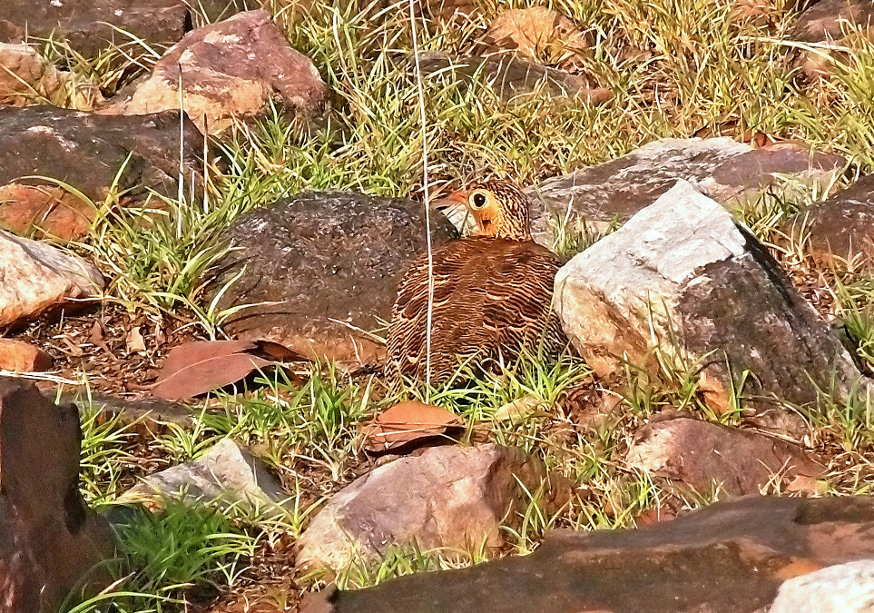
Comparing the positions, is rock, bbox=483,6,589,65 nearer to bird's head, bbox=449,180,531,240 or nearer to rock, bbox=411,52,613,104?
rock, bbox=411,52,613,104

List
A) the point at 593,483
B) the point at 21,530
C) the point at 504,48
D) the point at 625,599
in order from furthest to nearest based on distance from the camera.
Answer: the point at 504,48 < the point at 593,483 < the point at 21,530 < the point at 625,599

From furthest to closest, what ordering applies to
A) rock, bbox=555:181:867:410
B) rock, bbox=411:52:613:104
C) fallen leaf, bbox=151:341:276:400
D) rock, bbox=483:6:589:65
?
rock, bbox=483:6:589:65 → rock, bbox=411:52:613:104 → fallen leaf, bbox=151:341:276:400 → rock, bbox=555:181:867:410

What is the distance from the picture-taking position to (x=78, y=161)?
5723 millimetres

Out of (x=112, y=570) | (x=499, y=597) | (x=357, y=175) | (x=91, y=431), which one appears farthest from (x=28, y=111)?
(x=499, y=597)

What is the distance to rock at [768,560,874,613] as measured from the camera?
2367mm

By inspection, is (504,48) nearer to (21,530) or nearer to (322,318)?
(322,318)

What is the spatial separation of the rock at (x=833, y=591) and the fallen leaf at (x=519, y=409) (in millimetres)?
1888

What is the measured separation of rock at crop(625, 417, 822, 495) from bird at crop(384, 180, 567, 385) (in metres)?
0.72

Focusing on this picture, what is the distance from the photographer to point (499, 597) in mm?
2752

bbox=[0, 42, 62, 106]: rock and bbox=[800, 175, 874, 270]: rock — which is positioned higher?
bbox=[800, 175, 874, 270]: rock

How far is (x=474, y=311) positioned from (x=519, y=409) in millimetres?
468

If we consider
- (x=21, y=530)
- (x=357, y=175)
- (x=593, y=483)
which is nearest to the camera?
(x=21, y=530)

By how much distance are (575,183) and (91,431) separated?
2.78 meters

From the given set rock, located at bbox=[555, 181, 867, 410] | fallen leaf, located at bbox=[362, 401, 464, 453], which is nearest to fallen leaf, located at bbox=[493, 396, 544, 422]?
fallen leaf, located at bbox=[362, 401, 464, 453]
